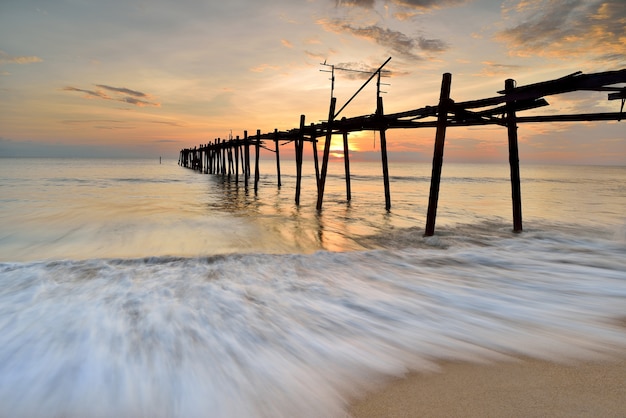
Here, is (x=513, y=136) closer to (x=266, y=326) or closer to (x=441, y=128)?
(x=441, y=128)

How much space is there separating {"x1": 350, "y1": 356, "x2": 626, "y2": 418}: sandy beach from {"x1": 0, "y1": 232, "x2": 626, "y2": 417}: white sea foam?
191mm

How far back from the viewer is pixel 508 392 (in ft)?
7.55

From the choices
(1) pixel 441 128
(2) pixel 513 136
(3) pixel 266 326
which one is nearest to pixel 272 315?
(3) pixel 266 326

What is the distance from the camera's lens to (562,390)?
2307mm

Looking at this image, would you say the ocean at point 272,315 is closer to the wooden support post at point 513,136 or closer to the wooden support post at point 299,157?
the wooden support post at point 513,136

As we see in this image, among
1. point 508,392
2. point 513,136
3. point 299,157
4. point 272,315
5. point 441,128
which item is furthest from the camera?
point 299,157

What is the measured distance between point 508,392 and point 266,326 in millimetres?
2343

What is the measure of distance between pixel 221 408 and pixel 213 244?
6.15 meters

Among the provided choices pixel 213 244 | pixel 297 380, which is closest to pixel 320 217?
pixel 213 244

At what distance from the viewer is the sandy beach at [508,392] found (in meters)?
2.10

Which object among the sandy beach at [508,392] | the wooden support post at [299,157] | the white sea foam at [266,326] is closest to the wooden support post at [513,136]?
the white sea foam at [266,326]

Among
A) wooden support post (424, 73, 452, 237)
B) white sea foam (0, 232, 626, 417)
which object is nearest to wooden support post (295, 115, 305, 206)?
wooden support post (424, 73, 452, 237)

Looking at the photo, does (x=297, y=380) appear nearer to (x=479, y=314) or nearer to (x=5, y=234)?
(x=479, y=314)

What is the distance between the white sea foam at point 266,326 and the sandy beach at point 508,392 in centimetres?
19
